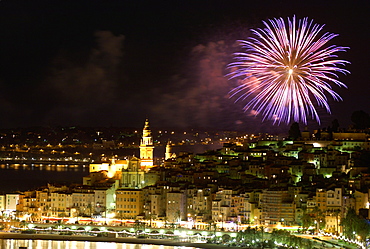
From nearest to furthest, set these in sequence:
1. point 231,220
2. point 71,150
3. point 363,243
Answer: point 363,243
point 231,220
point 71,150

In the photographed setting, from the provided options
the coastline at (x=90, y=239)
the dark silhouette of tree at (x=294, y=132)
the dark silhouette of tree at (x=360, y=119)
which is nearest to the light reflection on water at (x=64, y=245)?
the coastline at (x=90, y=239)

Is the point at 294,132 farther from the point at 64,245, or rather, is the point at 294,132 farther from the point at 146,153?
the point at 64,245

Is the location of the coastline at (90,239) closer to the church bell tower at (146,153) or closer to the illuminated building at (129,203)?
the illuminated building at (129,203)

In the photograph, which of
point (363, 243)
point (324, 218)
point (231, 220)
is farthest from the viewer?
point (231, 220)

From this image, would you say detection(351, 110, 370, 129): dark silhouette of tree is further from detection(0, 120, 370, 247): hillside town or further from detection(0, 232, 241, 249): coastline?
detection(0, 232, 241, 249): coastline

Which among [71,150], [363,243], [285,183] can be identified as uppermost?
[71,150]

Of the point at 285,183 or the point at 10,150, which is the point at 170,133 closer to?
the point at 10,150

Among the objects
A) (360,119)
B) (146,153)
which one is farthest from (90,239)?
(360,119)

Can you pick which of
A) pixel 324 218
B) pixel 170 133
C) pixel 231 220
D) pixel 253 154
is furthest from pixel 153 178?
pixel 170 133
